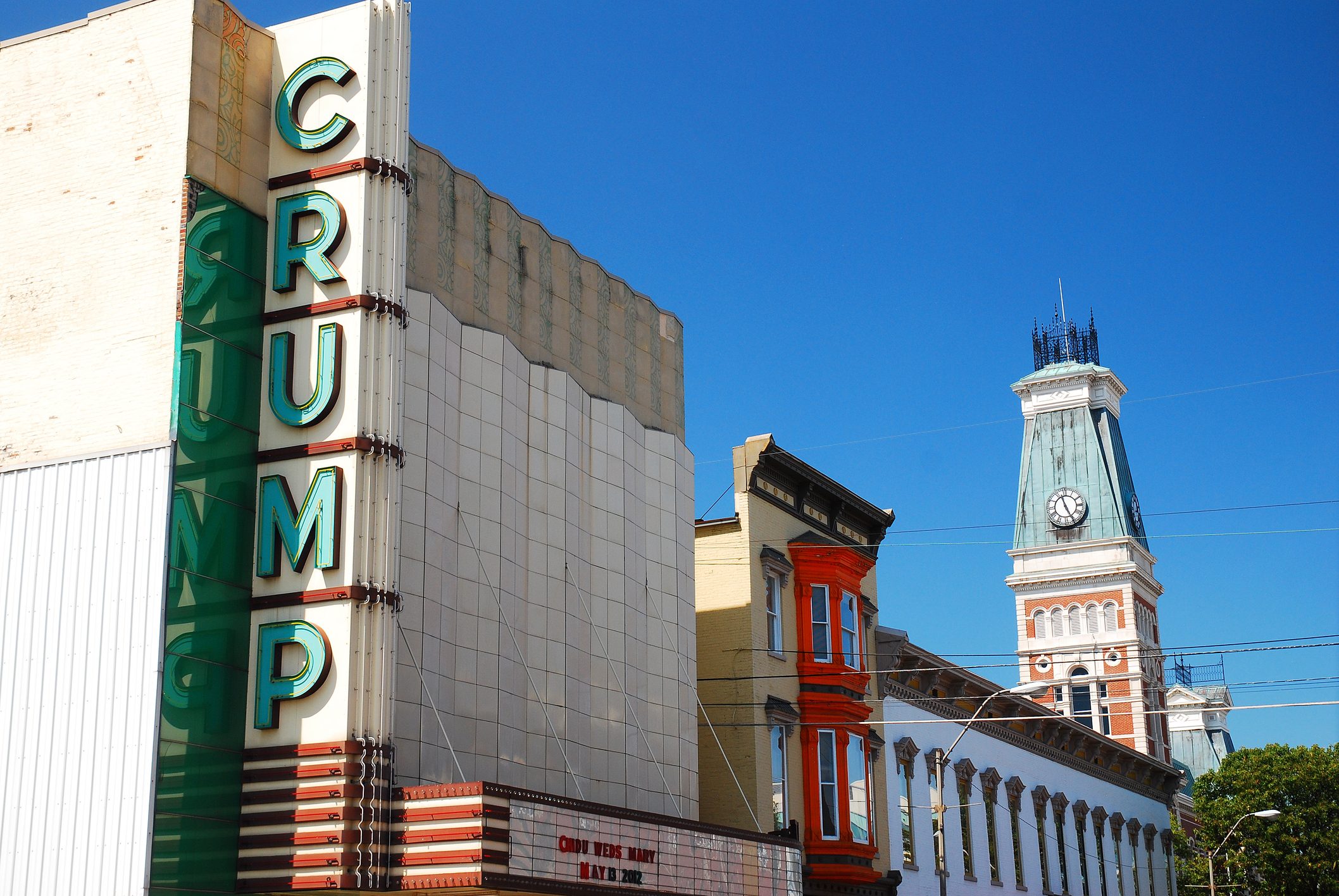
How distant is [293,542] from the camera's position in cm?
2255

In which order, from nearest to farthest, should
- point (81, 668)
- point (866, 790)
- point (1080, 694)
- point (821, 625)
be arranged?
1. point (81, 668)
2. point (866, 790)
3. point (821, 625)
4. point (1080, 694)

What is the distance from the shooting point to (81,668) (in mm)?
21703

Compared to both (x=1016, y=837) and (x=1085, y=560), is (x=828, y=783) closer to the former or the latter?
(x=1016, y=837)

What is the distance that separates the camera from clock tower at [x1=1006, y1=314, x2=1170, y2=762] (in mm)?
116875

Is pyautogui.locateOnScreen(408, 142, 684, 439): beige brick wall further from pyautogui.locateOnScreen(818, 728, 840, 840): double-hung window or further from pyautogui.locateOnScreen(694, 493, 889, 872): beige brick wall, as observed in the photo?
pyautogui.locateOnScreen(818, 728, 840, 840): double-hung window

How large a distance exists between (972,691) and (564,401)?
22525mm

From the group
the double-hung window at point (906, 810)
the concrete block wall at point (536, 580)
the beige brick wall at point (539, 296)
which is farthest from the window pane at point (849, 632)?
the beige brick wall at point (539, 296)

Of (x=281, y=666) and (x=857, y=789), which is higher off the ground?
(x=281, y=666)

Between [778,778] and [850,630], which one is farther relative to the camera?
[850,630]

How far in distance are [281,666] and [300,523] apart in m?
2.07

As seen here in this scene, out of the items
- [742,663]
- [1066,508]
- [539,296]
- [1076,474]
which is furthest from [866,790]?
[1076,474]

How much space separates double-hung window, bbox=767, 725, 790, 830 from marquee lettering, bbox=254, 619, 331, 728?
53.7ft

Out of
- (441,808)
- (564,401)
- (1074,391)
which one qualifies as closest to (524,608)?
(564,401)

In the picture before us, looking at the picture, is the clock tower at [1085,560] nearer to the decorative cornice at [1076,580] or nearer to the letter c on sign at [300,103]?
the decorative cornice at [1076,580]
